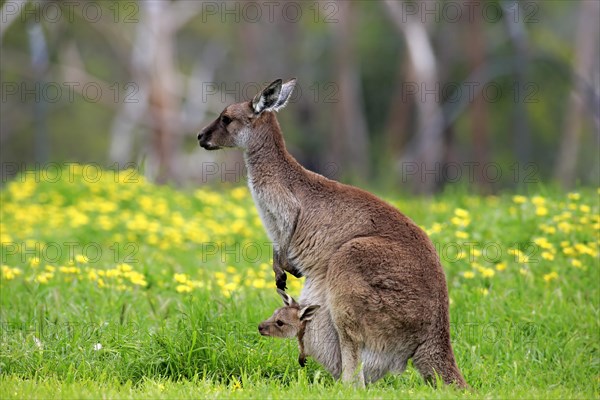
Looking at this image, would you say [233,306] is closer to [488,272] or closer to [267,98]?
[267,98]

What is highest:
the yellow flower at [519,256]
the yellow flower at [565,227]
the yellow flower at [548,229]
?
the yellow flower at [565,227]

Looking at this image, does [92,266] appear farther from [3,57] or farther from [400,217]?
[3,57]

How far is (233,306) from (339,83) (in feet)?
71.0

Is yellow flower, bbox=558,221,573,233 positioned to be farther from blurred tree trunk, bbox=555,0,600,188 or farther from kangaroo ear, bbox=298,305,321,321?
blurred tree trunk, bbox=555,0,600,188

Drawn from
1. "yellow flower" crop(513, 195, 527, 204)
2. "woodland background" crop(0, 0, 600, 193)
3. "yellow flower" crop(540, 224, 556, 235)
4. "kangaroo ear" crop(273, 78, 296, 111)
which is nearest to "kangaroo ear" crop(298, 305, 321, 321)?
"kangaroo ear" crop(273, 78, 296, 111)

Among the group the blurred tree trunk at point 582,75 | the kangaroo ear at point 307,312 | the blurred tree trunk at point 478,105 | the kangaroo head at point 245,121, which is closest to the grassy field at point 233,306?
the kangaroo ear at point 307,312

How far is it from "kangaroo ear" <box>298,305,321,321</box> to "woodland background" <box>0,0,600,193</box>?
10278mm

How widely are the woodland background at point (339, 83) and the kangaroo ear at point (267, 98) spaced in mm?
9496

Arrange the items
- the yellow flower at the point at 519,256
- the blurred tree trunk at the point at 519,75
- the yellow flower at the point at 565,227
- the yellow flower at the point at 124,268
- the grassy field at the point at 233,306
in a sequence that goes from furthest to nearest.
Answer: the blurred tree trunk at the point at 519,75 < the yellow flower at the point at 565,227 < the yellow flower at the point at 519,256 < the yellow flower at the point at 124,268 < the grassy field at the point at 233,306

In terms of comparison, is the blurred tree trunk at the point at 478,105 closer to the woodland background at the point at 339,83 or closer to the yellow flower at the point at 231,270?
the woodland background at the point at 339,83

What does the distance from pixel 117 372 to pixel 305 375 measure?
4.21ft

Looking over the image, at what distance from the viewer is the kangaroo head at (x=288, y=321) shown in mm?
6043

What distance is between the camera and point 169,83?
89.3 ft

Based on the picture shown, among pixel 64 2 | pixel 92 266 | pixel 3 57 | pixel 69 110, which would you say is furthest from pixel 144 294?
pixel 69 110
